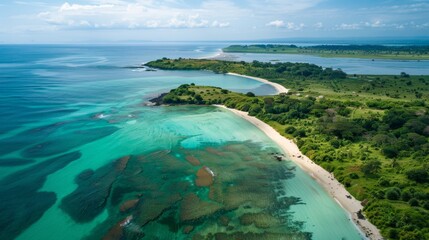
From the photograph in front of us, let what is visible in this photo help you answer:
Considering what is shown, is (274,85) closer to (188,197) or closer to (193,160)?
(193,160)

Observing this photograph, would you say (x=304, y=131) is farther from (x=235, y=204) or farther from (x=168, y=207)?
(x=168, y=207)

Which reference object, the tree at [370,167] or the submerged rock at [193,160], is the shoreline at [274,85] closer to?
the submerged rock at [193,160]

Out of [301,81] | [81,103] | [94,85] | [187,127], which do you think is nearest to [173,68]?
[94,85]

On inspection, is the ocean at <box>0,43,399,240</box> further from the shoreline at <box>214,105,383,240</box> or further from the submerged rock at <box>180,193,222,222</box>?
the shoreline at <box>214,105,383,240</box>

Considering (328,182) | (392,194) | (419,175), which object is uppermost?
(419,175)

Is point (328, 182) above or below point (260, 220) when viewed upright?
above

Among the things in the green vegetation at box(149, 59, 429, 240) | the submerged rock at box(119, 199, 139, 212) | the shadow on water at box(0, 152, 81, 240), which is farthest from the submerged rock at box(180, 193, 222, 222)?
the green vegetation at box(149, 59, 429, 240)

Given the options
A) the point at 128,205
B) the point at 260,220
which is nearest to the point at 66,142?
the point at 128,205
